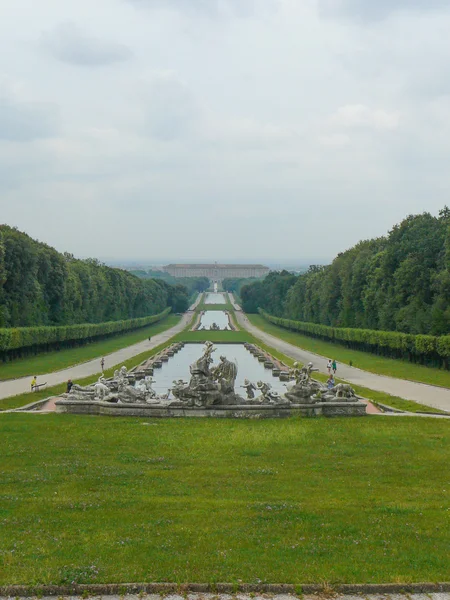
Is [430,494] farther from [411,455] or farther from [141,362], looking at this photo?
[141,362]

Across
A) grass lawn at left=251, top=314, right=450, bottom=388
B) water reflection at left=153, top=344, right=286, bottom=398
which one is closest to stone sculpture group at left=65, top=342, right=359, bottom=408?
water reflection at left=153, top=344, right=286, bottom=398

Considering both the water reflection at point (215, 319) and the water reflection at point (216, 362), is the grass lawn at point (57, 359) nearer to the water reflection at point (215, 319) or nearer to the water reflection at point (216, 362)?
the water reflection at point (216, 362)

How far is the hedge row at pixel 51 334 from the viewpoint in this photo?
159ft

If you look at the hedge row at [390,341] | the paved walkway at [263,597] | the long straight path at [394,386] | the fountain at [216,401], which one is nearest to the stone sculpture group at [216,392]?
the fountain at [216,401]

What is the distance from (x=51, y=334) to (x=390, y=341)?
26778 mm

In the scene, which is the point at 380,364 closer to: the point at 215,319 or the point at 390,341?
the point at 390,341

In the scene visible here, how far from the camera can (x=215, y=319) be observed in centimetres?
11669

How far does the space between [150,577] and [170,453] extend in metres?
7.75

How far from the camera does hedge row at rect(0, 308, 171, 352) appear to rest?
4847cm

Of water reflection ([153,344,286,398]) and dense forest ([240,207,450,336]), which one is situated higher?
dense forest ([240,207,450,336])

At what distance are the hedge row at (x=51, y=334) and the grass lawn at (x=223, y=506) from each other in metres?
29.5

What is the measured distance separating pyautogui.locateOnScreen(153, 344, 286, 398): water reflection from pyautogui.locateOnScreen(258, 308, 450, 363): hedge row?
9577mm

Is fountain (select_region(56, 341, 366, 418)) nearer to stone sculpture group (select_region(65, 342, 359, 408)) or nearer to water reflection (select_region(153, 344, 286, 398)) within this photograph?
stone sculpture group (select_region(65, 342, 359, 408))

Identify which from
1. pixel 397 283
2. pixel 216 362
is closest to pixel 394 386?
pixel 216 362
